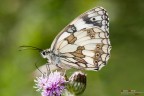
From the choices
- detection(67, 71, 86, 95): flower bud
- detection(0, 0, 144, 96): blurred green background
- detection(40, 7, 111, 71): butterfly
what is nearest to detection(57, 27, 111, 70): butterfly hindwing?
detection(40, 7, 111, 71): butterfly

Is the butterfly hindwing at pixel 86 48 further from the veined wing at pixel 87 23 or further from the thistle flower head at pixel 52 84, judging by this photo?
the thistle flower head at pixel 52 84

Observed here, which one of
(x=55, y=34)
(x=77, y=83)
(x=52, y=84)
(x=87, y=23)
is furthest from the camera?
(x=55, y=34)

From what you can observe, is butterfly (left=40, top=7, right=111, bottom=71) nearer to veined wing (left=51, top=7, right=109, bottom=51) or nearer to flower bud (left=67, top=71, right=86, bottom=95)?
veined wing (left=51, top=7, right=109, bottom=51)

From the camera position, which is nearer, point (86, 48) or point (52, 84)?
point (52, 84)

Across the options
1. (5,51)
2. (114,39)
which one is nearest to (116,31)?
(114,39)

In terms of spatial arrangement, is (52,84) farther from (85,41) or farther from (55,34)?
(55,34)

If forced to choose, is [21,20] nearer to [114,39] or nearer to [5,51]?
[5,51]

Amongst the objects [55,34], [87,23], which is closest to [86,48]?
[87,23]
